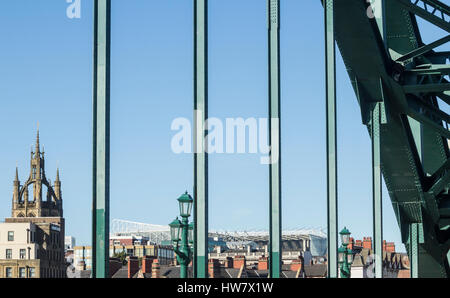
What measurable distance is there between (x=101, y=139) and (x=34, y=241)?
115596 millimetres

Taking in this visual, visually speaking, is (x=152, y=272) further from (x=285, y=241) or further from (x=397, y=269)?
(x=285, y=241)

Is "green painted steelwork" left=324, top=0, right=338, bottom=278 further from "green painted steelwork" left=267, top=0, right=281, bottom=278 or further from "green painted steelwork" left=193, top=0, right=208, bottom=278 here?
"green painted steelwork" left=193, top=0, right=208, bottom=278

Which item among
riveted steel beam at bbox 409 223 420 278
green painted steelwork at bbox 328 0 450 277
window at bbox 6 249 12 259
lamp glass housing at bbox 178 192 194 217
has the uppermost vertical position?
green painted steelwork at bbox 328 0 450 277

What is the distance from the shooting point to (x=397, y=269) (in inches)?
3829

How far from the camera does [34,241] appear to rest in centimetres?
11956

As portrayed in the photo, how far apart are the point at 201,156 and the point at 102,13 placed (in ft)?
4.97

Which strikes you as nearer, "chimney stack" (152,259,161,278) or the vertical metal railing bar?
the vertical metal railing bar

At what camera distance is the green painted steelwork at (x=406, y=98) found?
1520 centimetres

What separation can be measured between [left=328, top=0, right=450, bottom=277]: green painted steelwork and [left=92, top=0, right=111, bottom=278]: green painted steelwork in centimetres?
787

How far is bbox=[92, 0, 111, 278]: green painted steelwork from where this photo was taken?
6.60 m

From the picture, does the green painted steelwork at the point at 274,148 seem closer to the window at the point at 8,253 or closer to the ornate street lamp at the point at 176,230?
the ornate street lamp at the point at 176,230

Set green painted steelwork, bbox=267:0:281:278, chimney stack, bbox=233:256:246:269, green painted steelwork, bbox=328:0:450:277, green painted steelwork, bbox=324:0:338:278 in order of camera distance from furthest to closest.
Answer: chimney stack, bbox=233:256:246:269, green painted steelwork, bbox=328:0:450:277, green painted steelwork, bbox=324:0:338:278, green painted steelwork, bbox=267:0:281:278

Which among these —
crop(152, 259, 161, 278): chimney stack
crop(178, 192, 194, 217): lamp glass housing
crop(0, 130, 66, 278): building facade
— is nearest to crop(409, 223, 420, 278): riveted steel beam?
crop(178, 192, 194, 217): lamp glass housing

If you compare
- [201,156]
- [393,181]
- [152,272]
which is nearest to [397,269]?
[152,272]
